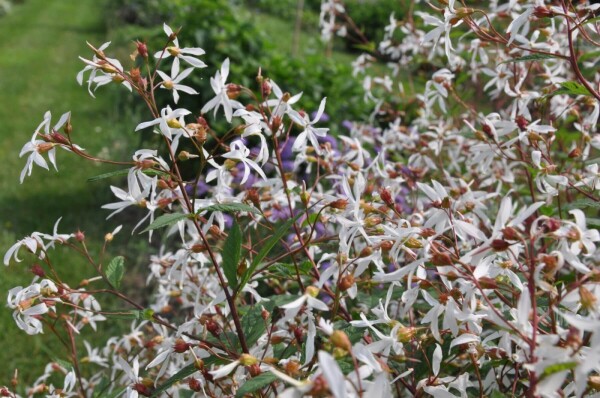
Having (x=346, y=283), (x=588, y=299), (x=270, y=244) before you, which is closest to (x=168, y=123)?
(x=270, y=244)

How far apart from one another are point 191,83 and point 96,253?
0.97 metres

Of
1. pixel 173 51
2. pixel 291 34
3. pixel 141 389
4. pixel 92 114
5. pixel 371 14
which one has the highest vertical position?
pixel 173 51

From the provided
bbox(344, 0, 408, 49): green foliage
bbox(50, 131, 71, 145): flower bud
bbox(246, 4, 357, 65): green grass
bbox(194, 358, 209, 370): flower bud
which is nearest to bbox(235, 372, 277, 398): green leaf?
bbox(194, 358, 209, 370): flower bud

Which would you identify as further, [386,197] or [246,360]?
[386,197]

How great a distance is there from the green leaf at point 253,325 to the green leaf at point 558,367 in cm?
49

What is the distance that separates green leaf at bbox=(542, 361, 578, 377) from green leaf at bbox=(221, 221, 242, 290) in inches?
17.2

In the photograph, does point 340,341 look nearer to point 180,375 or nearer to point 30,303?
point 180,375

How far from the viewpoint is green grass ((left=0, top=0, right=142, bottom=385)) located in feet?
7.84

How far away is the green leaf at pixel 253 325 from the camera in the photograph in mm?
960

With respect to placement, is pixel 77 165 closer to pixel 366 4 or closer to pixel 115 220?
pixel 115 220

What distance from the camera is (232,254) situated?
0.87 meters

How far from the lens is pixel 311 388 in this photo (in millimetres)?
561

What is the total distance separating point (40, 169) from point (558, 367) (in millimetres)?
4235

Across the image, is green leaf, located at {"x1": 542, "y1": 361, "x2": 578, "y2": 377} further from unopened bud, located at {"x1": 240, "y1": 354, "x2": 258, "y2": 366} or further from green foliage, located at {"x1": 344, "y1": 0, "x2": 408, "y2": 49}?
green foliage, located at {"x1": 344, "y1": 0, "x2": 408, "y2": 49}
